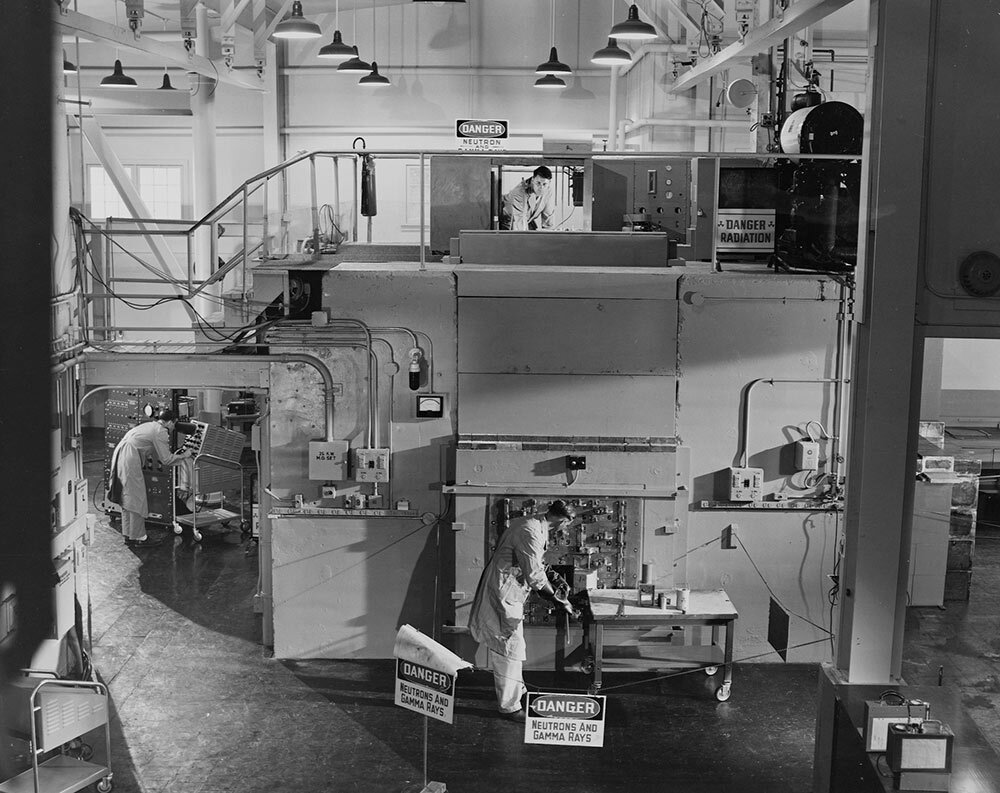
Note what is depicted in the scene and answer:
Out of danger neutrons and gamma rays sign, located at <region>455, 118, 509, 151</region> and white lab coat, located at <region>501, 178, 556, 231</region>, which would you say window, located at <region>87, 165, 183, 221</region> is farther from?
danger neutrons and gamma rays sign, located at <region>455, 118, 509, 151</region>

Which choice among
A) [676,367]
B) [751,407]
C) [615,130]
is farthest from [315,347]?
[615,130]

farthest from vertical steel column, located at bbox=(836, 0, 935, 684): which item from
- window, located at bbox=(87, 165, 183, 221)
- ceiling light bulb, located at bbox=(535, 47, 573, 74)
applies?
window, located at bbox=(87, 165, 183, 221)

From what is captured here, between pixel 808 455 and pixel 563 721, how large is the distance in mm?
3584

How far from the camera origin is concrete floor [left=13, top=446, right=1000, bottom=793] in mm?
7230

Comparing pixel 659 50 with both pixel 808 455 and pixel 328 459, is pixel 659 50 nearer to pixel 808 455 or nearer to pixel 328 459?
pixel 808 455

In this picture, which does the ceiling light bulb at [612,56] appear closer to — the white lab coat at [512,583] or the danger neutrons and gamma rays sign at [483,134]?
the danger neutrons and gamma rays sign at [483,134]

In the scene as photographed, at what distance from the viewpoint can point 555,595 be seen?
8148 mm

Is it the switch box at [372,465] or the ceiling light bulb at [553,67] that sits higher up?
the ceiling light bulb at [553,67]

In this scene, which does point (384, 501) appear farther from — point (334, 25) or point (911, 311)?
point (334, 25)

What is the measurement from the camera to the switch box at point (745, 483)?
29.0 ft

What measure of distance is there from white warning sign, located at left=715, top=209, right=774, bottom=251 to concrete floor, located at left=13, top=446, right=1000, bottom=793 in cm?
373

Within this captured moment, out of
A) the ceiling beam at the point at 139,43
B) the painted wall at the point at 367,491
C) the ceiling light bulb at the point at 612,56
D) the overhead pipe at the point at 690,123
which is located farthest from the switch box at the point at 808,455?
the overhead pipe at the point at 690,123

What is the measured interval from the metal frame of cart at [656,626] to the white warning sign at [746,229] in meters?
3.12

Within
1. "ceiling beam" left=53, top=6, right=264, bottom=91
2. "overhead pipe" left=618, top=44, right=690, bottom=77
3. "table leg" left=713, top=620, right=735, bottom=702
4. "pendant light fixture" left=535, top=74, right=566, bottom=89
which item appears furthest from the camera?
"pendant light fixture" left=535, top=74, right=566, bottom=89
